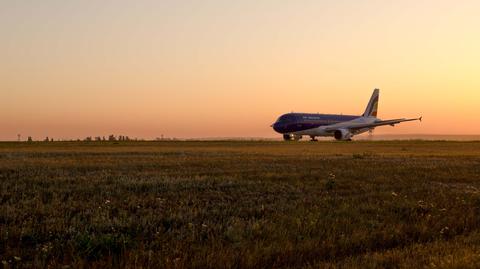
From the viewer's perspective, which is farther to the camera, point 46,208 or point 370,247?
point 46,208

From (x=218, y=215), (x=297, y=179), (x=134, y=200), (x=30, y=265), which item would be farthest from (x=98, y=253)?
(x=297, y=179)

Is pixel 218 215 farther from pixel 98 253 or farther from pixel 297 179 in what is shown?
pixel 297 179

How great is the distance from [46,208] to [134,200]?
6.56 ft

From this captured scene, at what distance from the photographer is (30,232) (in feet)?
26.7

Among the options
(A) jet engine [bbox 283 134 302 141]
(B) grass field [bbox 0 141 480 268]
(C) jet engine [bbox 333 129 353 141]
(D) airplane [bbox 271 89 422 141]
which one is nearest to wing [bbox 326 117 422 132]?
(D) airplane [bbox 271 89 422 141]

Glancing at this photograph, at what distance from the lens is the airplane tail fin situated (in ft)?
327

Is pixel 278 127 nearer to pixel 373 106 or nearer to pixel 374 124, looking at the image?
pixel 374 124

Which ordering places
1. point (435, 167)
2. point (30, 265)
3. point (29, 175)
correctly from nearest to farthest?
point (30, 265)
point (29, 175)
point (435, 167)

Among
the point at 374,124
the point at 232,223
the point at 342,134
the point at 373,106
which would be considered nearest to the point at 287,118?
the point at 342,134

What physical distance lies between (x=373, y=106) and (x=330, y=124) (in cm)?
1634

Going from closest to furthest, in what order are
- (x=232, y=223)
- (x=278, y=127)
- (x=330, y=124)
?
(x=232, y=223)
(x=278, y=127)
(x=330, y=124)

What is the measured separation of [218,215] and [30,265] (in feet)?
13.7

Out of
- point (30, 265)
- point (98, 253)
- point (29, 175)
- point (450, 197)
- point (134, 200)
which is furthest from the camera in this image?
point (29, 175)

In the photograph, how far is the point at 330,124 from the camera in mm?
89312
